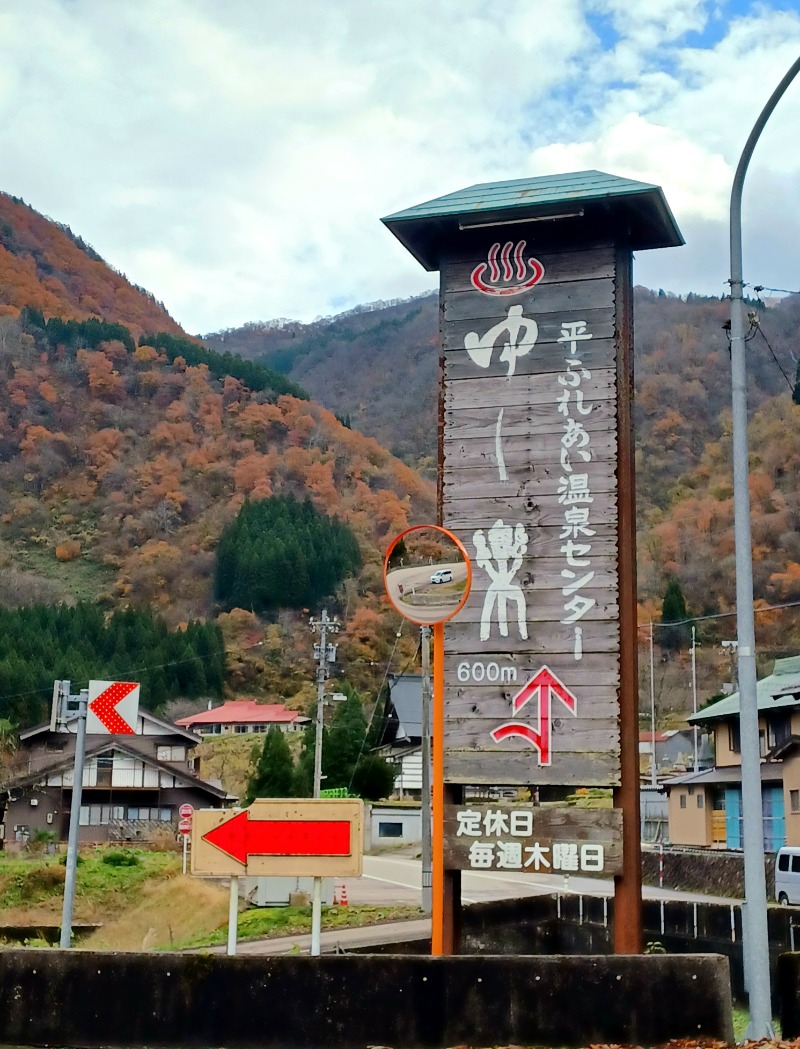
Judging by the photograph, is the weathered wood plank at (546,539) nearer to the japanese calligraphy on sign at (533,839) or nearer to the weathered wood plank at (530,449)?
the weathered wood plank at (530,449)

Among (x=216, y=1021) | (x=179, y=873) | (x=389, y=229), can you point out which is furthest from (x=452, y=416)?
(x=179, y=873)

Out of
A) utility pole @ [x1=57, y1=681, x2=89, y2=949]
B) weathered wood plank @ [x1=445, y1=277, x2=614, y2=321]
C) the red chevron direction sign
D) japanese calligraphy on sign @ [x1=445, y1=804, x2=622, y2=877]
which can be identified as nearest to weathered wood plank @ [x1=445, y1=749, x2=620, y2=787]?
japanese calligraphy on sign @ [x1=445, y1=804, x2=622, y2=877]

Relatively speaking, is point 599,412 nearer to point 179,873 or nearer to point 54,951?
point 54,951

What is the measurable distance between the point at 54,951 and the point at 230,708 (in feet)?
227

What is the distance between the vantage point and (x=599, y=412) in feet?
34.9

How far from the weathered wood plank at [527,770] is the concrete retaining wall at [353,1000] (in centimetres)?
200

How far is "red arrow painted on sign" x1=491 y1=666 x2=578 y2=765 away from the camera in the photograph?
10203 mm

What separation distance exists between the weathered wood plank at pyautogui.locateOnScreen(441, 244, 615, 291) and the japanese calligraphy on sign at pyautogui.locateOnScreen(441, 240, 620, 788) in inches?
0.5

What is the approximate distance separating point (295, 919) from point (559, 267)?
1617 centimetres

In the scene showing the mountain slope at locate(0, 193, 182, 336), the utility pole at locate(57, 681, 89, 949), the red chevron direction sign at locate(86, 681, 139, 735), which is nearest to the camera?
the red chevron direction sign at locate(86, 681, 139, 735)

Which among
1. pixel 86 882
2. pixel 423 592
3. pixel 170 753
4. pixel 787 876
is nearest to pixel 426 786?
pixel 787 876

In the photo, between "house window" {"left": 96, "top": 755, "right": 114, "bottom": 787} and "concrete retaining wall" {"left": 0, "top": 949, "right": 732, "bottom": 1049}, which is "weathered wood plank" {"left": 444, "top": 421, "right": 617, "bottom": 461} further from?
"house window" {"left": 96, "top": 755, "right": 114, "bottom": 787}

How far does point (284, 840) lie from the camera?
8953 millimetres

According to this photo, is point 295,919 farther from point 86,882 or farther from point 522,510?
point 86,882
